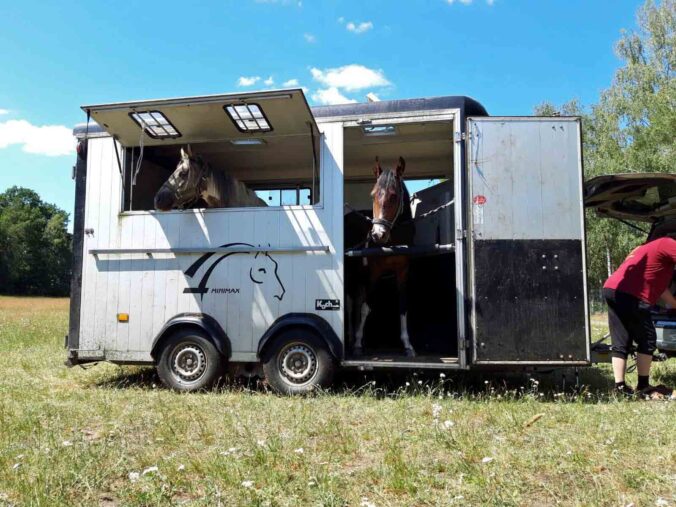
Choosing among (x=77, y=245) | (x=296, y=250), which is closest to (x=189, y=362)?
(x=296, y=250)

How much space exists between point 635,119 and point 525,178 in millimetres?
26095

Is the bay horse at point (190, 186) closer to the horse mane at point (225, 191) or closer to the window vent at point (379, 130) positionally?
the horse mane at point (225, 191)

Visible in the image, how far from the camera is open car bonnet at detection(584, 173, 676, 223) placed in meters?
5.74

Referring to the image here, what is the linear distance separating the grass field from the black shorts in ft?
1.98

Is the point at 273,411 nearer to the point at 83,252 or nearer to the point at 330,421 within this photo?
the point at 330,421

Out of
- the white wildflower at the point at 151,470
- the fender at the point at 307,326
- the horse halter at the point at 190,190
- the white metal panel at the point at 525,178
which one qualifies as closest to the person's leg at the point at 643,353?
the white metal panel at the point at 525,178

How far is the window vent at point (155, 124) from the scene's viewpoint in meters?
5.71

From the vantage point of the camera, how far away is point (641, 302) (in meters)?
5.35

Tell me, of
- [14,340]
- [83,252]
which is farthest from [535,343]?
[14,340]

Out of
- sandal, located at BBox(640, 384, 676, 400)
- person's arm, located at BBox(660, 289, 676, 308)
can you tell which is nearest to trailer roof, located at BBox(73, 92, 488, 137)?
person's arm, located at BBox(660, 289, 676, 308)

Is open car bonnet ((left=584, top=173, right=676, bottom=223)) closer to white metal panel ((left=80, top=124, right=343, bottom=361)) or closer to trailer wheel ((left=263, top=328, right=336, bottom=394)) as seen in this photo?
white metal panel ((left=80, top=124, right=343, bottom=361))

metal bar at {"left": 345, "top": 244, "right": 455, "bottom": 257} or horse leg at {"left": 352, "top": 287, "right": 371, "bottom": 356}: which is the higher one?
metal bar at {"left": 345, "top": 244, "right": 455, "bottom": 257}

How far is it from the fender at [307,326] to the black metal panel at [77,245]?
235cm

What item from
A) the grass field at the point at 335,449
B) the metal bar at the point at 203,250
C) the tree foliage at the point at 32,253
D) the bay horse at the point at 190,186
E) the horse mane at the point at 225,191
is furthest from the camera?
the tree foliage at the point at 32,253
